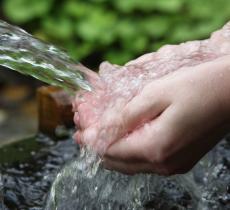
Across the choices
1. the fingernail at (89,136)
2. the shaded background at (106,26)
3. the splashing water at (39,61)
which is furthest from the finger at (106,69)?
the shaded background at (106,26)

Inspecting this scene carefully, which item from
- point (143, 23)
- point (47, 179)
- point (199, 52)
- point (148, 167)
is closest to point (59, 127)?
point (47, 179)

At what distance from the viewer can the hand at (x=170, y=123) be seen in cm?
119

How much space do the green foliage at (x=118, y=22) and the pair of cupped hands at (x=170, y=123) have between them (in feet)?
7.68

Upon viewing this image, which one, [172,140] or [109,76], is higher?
[109,76]

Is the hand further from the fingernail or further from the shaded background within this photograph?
the shaded background

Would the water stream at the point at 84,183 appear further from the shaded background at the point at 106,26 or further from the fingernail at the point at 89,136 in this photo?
the shaded background at the point at 106,26

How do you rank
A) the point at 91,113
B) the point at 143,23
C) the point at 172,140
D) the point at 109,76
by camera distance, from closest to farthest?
the point at 172,140 → the point at 91,113 → the point at 109,76 → the point at 143,23

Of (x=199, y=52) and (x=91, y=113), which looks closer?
(x=91, y=113)

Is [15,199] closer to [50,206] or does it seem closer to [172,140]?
[50,206]

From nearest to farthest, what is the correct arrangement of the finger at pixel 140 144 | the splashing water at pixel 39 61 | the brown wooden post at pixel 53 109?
1. the finger at pixel 140 144
2. the splashing water at pixel 39 61
3. the brown wooden post at pixel 53 109

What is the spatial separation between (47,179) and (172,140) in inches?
21.2

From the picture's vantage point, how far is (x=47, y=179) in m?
1.64

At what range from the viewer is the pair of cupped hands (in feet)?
3.90

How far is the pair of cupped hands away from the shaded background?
2.31 meters
